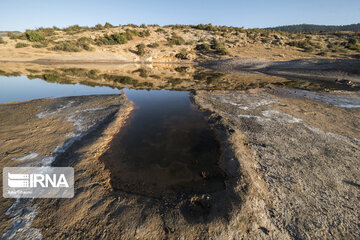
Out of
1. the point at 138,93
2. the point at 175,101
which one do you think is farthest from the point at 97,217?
A: the point at 138,93

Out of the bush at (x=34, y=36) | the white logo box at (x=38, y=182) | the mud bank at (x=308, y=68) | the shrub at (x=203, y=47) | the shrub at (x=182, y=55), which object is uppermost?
the bush at (x=34, y=36)

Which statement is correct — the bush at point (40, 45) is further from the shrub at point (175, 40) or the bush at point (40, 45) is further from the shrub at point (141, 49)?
the shrub at point (175, 40)

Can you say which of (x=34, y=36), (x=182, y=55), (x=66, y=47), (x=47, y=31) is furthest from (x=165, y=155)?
(x=47, y=31)

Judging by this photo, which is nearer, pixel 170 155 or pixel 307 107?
pixel 170 155

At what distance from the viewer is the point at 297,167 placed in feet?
13.5

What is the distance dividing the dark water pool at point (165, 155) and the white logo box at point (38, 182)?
0.96m

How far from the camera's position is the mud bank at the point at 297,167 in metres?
2.82

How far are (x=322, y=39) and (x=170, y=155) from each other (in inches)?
1807

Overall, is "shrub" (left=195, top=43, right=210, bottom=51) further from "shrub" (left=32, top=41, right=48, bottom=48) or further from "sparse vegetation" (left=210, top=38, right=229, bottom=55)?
"shrub" (left=32, top=41, right=48, bottom=48)

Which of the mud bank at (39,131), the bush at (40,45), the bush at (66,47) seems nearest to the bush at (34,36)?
the bush at (40,45)

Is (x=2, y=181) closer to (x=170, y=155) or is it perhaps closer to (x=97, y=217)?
(x=97, y=217)

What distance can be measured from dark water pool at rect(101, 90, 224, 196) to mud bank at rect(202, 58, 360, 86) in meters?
15.9

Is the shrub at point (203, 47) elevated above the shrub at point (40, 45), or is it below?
above

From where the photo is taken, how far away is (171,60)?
28234 mm
